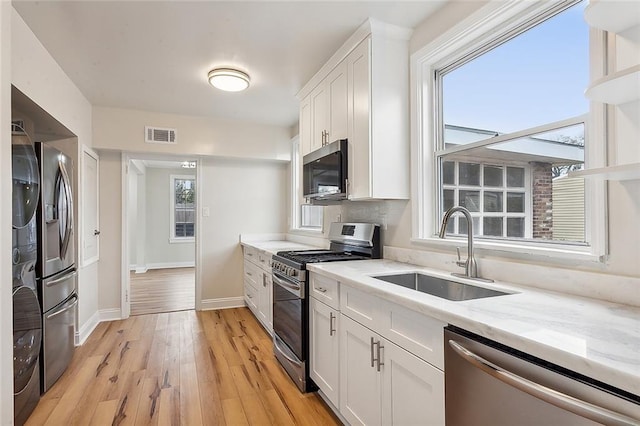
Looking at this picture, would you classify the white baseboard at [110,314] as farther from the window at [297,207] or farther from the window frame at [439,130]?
the window frame at [439,130]

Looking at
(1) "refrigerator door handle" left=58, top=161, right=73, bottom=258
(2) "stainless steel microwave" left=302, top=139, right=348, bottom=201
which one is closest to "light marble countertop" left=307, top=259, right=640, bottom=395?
(2) "stainless steel microwave" left=302, top=139, right=348, bottom=201

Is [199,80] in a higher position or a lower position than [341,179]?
higher

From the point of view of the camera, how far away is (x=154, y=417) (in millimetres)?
2031

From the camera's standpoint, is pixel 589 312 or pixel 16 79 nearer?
pixel 589 312

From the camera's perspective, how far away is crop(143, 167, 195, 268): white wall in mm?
7543

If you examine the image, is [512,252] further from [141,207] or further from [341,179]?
[141,207]

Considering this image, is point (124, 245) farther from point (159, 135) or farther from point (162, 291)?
point (162, 291)

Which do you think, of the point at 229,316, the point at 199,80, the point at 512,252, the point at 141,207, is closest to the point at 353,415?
the point at 512,252

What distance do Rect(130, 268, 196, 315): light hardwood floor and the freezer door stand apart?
1.55 metres

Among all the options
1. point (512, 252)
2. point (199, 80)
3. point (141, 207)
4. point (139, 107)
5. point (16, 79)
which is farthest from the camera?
point (141, 207)

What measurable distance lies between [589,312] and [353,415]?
122 cm

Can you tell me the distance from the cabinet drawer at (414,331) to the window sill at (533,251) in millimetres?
637

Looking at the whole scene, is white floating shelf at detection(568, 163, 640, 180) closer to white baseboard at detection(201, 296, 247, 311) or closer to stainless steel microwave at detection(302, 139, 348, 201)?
stainless steel microwave at detection(302, 139, 348, 201)

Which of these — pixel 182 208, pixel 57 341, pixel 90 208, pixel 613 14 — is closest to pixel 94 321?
pixel 90 208
